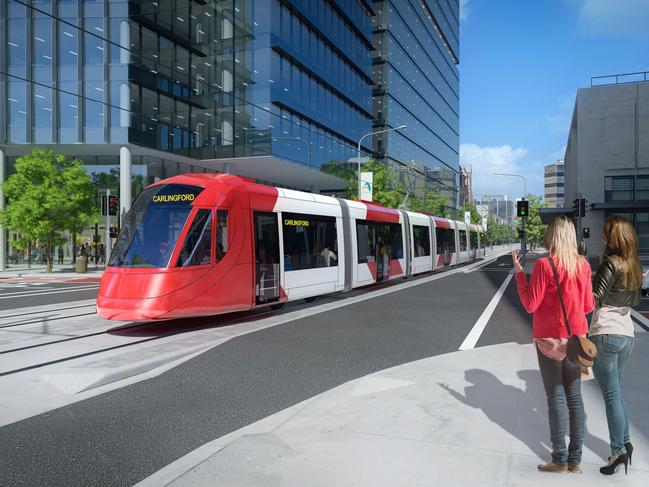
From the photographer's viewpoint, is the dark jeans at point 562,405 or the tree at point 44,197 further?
the tree at point 44,197

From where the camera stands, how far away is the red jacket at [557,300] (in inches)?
144

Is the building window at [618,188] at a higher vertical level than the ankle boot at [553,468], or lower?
higher

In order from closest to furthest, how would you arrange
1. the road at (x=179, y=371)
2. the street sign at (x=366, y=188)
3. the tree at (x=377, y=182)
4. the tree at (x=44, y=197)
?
the road at (x=179, y=371), the tree at (x=44, y=197), the street sign at (x=366, y=188), the tree at (x=377, y=182)

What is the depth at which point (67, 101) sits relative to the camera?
99.3ft

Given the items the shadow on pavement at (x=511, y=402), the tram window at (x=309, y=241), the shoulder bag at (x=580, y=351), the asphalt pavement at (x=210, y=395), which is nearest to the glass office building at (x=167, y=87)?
the tram window at (x=309, y=241)

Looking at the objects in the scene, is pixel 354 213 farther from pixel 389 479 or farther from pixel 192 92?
pixel 192 92

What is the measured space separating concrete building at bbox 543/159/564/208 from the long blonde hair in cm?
16540

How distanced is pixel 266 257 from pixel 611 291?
8665 mm

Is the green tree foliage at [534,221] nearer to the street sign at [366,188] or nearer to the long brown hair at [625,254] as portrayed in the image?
the street sign at [366,188]

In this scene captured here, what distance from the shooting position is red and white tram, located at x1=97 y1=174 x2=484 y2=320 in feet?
31.3

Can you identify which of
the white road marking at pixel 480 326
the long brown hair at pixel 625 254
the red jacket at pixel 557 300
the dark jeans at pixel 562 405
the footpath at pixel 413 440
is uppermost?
the long brown hair at pixel 625 254

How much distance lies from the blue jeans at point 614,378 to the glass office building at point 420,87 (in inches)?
2024

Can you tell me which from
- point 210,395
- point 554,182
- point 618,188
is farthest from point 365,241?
point 554,182

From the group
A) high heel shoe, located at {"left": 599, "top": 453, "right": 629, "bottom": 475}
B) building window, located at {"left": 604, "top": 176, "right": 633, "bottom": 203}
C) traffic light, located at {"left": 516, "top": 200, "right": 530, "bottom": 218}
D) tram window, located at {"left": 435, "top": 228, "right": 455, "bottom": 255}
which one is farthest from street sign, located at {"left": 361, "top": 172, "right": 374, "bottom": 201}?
high heel shoe, located at {"left": 599, "top": 453, "right": 629, "bottom": 475}
